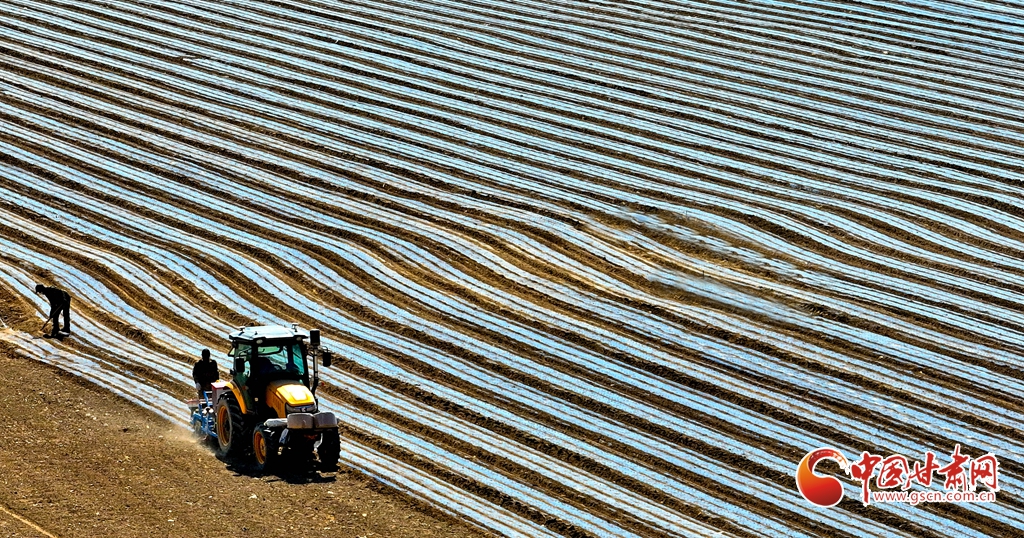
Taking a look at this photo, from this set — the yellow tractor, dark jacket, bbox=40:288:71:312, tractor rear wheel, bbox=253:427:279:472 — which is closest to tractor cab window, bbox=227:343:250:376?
the yellow tractor

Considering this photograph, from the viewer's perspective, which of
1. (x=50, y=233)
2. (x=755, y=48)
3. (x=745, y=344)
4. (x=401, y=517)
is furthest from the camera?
(x=755, y=48)

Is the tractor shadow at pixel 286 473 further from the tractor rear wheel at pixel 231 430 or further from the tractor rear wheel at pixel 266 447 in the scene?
the tractor rear wheel at pixel 231 430

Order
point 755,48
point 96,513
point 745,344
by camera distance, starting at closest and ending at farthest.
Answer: point 96,513, point 745,344, point 755,48

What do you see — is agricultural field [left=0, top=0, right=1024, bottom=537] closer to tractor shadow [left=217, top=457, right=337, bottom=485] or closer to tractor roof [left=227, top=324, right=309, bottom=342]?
tractor shadow [left=217, top=457, right=337, bottom=485]

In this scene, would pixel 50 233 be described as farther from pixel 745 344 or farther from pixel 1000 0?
pixel 1000 0

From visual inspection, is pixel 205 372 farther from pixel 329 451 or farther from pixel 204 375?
pixel 329 451

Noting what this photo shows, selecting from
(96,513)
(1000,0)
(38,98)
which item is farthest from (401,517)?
(1000,0)
